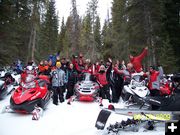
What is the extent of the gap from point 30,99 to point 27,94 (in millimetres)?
278

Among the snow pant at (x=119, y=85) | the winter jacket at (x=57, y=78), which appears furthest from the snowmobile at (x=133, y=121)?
the snow pant at (x=119, y=85)

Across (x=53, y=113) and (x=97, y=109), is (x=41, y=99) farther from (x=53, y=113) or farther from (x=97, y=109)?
(x=97, y=109)

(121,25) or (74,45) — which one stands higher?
(121,25)

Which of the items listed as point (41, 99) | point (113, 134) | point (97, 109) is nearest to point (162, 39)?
→ point (97, 109)

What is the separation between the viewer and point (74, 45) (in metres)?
37.1

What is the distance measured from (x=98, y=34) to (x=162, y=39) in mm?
29560

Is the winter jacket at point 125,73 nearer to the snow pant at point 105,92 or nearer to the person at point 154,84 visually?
the snow pant at point 105,92

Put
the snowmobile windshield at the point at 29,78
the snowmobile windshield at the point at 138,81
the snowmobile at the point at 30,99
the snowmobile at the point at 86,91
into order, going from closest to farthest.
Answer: the snowmobile at the point at 30,99
the snowmobile windshield at the point at 29,78
the snowmobile windshield at the point at 138,81
the snowmobile at the point at 86,91

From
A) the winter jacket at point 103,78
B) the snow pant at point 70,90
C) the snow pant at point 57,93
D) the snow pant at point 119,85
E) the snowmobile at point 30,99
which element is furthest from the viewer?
the snow pant at point 70,90

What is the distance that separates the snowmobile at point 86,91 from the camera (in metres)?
12.5

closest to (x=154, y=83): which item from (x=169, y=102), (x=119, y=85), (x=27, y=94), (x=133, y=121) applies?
(x=119, y=85)

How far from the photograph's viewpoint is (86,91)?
1256 cm

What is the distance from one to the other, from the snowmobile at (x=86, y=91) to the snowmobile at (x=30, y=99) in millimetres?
1874

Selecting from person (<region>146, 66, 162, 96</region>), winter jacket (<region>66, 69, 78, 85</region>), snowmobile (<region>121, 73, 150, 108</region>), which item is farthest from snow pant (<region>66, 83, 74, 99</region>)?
person (<region>146, 66, 162, 96</region>)
